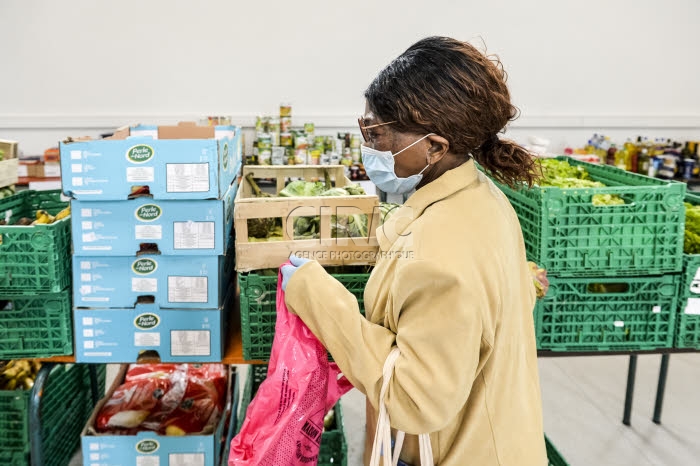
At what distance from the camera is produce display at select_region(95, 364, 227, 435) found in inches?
89.1

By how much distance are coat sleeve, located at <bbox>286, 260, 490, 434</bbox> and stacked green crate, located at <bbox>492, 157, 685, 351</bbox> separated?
950mm

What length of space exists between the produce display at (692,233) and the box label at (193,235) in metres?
1.75

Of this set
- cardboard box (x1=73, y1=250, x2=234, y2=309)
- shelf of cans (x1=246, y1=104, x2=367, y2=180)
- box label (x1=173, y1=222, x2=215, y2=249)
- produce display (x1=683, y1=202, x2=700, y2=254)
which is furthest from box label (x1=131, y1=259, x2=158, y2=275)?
shelf of cans (x1=246, y1=104, x2=367, y2=180)

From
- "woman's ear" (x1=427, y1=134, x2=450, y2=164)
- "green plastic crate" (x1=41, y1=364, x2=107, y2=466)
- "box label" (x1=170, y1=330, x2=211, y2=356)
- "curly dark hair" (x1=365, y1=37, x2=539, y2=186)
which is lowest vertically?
"green plastic crate" (x1=41, y1=364, x2=107, y2=466)

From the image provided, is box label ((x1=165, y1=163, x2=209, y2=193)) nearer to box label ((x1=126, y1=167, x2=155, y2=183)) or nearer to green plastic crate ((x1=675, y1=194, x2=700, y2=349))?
box label ((x1=126, y1=167, x2=155, y2=183))

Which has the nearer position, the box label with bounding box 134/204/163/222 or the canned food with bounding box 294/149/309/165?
the box label with bounding box 134/204/163/222

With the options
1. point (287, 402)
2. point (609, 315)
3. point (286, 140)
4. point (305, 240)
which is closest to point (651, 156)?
point (286, 140)

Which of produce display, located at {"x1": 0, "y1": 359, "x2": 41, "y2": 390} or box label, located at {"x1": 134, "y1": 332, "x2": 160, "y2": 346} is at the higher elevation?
box label, located at {"x1": 134, "y1": 332, "x2": 160, "y2": 346}

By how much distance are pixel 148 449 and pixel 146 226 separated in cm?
87

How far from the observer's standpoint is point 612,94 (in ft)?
20.1

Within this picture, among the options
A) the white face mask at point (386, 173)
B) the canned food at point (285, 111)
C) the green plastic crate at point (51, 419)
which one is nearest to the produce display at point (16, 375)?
the green plastic crate at point (51, 419)

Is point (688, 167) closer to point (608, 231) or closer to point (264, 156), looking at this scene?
point (264, 156)

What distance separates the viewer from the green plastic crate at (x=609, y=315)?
2.11 metres

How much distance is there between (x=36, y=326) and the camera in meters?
1.99
